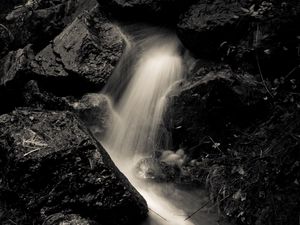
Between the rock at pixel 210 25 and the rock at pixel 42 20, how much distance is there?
2580 mm

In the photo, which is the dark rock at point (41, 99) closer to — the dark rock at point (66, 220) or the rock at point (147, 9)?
the rock at point (147, 9)

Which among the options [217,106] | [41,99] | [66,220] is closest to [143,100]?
[217,106]

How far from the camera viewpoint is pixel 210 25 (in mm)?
6234

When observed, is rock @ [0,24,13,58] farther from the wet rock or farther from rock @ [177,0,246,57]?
the wet rock

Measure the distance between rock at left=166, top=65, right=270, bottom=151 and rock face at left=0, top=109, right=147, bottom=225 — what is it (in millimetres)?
1420

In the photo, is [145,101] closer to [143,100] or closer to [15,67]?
[143,100]

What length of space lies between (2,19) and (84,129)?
5.41m

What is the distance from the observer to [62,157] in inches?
189

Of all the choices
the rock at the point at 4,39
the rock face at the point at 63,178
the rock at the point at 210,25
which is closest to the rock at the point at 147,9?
the rock at the point at 210,25

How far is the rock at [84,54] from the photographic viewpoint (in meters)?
6.77

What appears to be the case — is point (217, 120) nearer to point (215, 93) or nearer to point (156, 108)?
point (215, 93)

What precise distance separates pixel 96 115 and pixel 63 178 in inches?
78.0

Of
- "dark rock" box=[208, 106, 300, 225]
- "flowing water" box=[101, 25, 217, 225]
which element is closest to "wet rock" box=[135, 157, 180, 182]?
"flowing water" box=[101, 25, 217, 225]

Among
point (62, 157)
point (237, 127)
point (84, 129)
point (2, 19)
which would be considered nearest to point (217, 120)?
point (237, 127)
